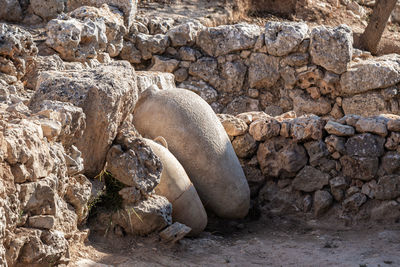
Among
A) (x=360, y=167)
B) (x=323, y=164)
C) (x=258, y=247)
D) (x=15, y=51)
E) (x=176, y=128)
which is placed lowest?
(x=258, y=247)

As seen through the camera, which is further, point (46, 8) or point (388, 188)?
point (46, 8)

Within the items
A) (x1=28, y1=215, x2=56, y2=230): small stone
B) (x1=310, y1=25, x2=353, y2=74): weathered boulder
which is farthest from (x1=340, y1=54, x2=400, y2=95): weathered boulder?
(x1=28, y1=215, x2=56, y2=230): small stone

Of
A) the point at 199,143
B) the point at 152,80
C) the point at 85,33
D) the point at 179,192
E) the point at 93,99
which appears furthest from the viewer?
the point at 85,33

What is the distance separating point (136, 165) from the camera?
188 inches

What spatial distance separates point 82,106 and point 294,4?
8.84 metres

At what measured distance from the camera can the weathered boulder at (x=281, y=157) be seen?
6.52 m

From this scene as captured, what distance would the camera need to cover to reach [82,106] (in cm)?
445

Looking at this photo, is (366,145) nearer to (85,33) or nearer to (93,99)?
(93,99)

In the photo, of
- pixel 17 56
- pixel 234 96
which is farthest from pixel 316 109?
pixel 17 56

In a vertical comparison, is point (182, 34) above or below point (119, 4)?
below

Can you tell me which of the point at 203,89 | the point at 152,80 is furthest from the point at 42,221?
the point at 203,89

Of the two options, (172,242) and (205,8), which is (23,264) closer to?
(172,242)

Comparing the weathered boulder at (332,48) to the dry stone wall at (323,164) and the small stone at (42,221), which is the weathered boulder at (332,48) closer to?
the dry stone wall at (323,164)

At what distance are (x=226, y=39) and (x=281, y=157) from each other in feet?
12.0
